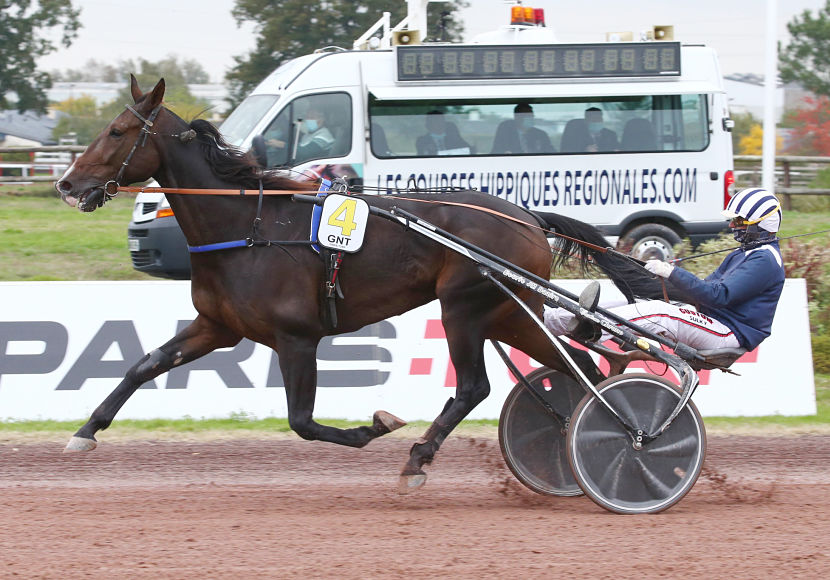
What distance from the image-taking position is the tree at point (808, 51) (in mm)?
37062

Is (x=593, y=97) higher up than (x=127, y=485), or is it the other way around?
(x=593, y=97)

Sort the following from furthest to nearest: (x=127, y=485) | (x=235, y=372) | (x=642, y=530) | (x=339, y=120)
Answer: (x=339, y=120) → (x=235, y=372) → (x=127, y=485) → (x=642, y=530)

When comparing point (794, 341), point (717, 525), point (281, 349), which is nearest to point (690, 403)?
point (717, 525)

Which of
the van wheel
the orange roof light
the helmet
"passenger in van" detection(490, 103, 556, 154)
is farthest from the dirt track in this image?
the orange roof light

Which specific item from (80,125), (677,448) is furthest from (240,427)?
Answer: (80,125)

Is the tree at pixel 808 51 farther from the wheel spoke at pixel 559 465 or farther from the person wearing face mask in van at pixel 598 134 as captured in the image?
the wheel spoke at pixel 559 465

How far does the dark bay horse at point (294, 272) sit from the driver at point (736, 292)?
0.51m

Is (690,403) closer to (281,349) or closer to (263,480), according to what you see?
(281,349)

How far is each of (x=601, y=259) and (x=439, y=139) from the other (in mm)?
5976

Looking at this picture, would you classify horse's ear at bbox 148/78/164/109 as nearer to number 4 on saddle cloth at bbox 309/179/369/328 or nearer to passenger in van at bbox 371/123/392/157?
number 4 on saddle cloth at bbox 309/179/369/328

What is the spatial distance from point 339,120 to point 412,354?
4.43 m

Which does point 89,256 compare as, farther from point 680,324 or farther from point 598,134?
point 680,324

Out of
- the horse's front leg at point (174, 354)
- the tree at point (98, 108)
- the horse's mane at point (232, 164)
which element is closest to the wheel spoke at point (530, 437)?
the horse's front leg at point (174, 354)

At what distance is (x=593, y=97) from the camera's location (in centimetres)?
1165
